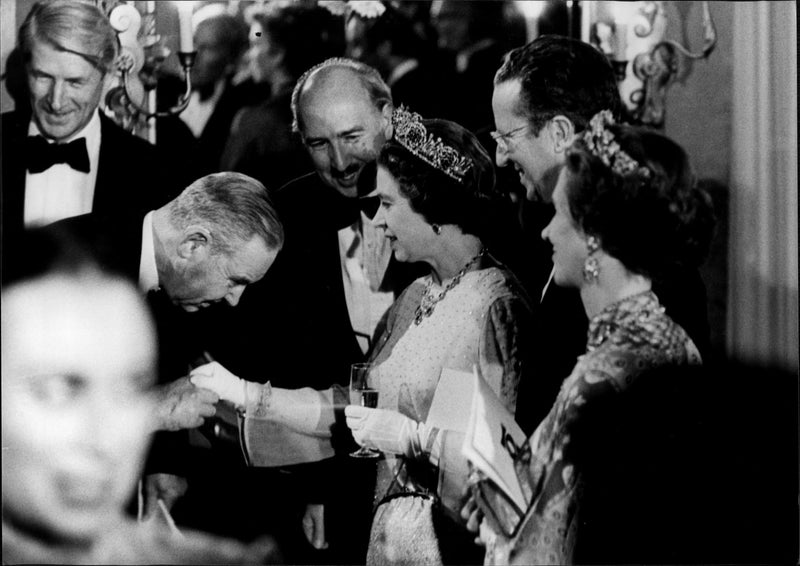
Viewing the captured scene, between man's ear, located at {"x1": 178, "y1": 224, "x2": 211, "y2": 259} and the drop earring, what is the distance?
108 centimetres

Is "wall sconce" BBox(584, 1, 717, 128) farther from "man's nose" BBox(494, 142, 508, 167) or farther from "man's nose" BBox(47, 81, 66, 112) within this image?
"man's nose" BBox(47, 81, 66, 112)

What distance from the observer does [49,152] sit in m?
2.99

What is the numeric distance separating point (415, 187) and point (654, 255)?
0.68 meters

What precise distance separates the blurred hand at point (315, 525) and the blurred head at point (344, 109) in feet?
3.31

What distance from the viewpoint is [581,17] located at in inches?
118

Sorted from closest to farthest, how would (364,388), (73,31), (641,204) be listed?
(641,204)
(364,388)
(73,31)

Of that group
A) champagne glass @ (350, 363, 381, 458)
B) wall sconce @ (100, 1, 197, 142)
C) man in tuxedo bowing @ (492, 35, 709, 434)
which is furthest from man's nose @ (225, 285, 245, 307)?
man in tuxedo bowing @ (492, 35, 709, 434)

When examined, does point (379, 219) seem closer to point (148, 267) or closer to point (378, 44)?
point (378, 44)

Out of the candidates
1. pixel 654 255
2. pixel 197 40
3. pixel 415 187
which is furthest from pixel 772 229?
pixel 197 40

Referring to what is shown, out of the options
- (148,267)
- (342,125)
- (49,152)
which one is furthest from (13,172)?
(342,125)

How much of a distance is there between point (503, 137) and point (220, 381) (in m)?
1.07

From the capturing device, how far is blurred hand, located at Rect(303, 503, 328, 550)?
3.00 m

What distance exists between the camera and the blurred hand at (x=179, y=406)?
117 inches

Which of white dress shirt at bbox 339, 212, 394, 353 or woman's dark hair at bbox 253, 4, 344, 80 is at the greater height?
woman's dark hair at bbox 253, 4, 344, 80
